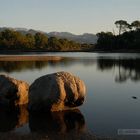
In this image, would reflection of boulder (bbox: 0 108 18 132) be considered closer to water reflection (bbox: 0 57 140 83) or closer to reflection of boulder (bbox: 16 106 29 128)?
reflection of boulder (bbox: 16 106 29 128)

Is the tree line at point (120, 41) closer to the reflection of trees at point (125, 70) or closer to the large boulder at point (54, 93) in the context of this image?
the reflection of trees at point (125, 70)

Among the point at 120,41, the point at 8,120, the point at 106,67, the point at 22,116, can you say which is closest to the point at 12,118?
the point at 8,120

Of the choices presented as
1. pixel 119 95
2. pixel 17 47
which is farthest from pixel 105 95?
pixel 17 47

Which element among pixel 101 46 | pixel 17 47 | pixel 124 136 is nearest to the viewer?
pixel 124 136

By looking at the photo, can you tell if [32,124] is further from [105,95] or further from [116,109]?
[105,95]

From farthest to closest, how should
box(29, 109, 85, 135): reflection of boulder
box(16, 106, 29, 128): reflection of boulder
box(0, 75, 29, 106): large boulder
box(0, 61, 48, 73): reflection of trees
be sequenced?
box(0, 61, 48, 73): reflection of trees < box(0, 75, 29, 106): large boulder < box(16, 106, 29, 128): reflection of boulder < box(29, 109, 85, 135): reflection of boulder

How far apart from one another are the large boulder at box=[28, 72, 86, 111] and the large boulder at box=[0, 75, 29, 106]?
2.01 meters

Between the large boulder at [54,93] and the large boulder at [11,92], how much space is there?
201 cm

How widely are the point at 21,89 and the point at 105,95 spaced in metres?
9.32

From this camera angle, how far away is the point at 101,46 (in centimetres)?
18538

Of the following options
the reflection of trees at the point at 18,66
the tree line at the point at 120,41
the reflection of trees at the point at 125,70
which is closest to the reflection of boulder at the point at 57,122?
the reflection of trees at the point at 125,70

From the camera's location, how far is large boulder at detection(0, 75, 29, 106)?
28625mm

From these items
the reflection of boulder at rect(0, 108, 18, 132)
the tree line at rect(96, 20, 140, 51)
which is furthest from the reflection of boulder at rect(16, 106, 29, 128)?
the tree line at rect(96, 20, 140, 51)

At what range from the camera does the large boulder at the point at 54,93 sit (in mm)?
26145
